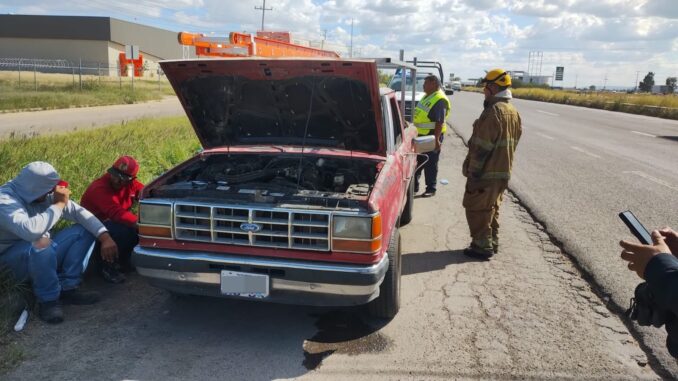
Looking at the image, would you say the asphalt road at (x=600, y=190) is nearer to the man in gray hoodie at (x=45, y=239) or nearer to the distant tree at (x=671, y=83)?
the man in gray hoodie at (x=45, y=239)

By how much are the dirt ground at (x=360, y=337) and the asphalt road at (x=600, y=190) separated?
0.51 metres

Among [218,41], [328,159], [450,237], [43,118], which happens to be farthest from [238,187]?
[43,118]

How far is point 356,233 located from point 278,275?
60cm

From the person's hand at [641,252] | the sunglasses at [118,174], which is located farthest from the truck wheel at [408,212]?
the person's hand at [641,252]

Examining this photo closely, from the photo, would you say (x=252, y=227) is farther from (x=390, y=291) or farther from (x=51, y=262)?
(x=51, y=262)

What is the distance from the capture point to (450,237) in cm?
638

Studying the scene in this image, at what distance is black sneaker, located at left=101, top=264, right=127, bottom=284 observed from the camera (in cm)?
485

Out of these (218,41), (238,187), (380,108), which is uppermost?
(218,41)

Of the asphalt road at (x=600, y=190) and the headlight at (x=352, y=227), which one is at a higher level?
the headlight at (x=352, y=227)

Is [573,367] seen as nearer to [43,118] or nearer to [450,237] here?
[450,237]

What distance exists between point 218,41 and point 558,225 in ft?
16.3

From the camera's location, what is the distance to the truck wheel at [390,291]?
12.9 ft

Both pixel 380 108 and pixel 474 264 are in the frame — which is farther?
pixel 474 264

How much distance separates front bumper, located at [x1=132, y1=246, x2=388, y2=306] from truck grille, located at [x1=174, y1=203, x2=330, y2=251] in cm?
12
